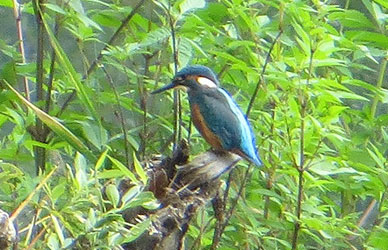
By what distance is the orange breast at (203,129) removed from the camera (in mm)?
2113

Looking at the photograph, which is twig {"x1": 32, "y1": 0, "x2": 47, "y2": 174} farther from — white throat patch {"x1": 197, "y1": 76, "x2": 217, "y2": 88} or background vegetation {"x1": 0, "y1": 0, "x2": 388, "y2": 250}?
white throat patch {"x1": 197, "y1": 76, "x2": 217, "y2": 88}

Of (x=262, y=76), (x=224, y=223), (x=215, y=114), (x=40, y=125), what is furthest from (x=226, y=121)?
(x=40, y=125)

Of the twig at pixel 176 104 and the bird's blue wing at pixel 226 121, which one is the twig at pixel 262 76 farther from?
the twig at pixel 176 104

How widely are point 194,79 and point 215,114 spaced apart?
3.9 inches

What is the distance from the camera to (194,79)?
7.03ft

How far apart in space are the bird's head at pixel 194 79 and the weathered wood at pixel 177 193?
0.23 metres

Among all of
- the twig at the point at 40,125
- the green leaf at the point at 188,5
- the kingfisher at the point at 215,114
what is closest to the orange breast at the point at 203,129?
the kingfisher at the point at 215,114

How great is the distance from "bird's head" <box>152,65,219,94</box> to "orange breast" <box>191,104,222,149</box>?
0.19 ft

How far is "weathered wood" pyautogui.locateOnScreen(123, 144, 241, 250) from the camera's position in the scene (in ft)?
5.17

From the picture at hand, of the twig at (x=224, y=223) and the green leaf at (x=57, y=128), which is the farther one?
the twig at (x=224, y=223)

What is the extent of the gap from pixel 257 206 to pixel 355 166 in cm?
32

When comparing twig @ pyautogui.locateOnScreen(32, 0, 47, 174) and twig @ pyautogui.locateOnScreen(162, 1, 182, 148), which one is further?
twig @ pyautogui.locateOnScreen(32, 0, 47, 174)

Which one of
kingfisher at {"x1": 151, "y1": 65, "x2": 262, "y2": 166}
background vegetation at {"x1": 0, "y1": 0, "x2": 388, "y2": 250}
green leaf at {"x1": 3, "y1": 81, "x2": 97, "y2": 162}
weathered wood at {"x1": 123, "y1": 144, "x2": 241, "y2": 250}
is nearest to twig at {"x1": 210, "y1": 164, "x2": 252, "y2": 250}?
background vegetation at {"x1": 0, "y1": 0, "x2": 388, "y2": 250}

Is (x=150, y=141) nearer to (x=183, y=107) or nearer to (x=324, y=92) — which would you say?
(x=183, y=107)
